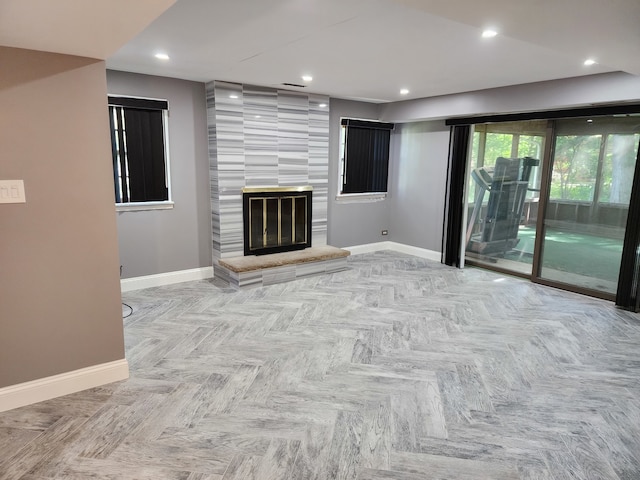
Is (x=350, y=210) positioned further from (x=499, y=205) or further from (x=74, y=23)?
(x=74, y=23)

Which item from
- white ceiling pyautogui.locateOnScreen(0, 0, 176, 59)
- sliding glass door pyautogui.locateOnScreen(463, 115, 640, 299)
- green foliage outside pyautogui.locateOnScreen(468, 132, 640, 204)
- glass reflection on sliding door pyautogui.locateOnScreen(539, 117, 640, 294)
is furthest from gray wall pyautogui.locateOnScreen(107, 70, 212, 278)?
glass reflection on sliding door pyautogui.locateOnScreen(539, 117, 640, 294)

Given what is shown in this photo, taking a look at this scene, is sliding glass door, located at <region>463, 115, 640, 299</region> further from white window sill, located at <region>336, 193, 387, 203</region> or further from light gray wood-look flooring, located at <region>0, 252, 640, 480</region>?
white window sill, located at <region>336, 193, 387, 203</region>

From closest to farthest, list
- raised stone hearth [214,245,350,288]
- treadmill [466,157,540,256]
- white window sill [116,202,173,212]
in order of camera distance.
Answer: white window sill [116,202,173,212], raised stone hearth [214,245,350,288], treadmill [466,157,540,256]

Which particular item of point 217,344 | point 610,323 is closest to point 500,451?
point 217,344

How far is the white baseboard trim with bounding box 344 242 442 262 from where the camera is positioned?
646 cm

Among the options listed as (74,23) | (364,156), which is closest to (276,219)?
(364,156)

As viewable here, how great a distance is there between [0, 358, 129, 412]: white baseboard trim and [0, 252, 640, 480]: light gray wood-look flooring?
57 millimetres

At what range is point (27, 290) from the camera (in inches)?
96.0

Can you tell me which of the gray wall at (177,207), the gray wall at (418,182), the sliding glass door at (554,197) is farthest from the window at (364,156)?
the gray wall at (177,207)

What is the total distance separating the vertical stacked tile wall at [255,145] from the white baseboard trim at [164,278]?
281 mm

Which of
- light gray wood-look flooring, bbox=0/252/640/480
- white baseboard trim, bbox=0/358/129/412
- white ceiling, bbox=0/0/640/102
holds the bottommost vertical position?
light gray wood-look flooring, bbox=0/252/640/480

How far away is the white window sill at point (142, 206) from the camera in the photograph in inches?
178

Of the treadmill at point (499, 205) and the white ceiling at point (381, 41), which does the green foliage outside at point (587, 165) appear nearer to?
the treadmill at point (499, 205)

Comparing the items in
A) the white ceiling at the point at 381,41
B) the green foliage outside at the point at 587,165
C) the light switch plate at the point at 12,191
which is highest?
the white ceiling at the point at 381,41
